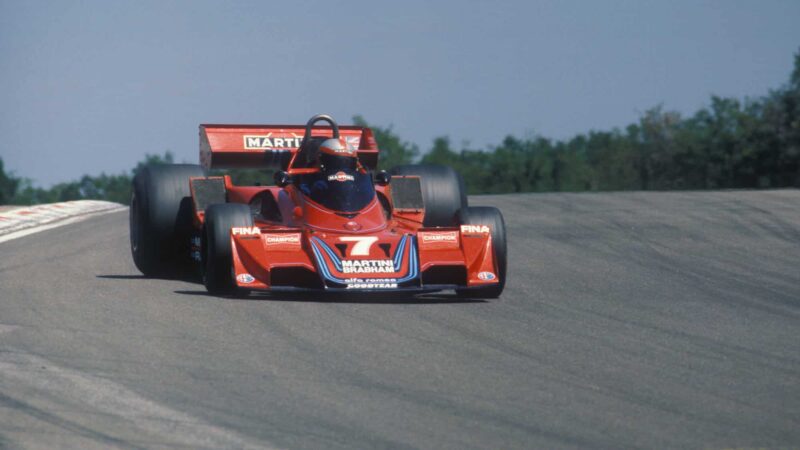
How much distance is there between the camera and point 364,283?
39.6 ft

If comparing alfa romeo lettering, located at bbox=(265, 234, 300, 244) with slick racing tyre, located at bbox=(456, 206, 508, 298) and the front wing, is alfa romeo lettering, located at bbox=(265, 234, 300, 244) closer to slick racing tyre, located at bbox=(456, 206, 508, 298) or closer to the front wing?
the front wing

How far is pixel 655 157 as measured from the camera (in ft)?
294

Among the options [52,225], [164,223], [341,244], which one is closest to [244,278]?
[341,244]

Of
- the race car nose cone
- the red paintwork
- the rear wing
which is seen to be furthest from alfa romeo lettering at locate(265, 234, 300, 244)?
the rear wing

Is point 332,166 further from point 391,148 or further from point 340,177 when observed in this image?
point 391,148

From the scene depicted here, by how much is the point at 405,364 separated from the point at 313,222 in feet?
15.7

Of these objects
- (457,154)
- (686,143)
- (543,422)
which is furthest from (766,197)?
(457,154)

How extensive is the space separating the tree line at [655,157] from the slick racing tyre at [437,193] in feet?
168

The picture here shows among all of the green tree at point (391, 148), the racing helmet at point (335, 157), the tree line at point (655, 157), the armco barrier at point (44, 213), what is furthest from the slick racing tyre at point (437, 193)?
the green tree at point (391, 148)

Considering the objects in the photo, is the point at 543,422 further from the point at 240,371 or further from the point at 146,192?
the point at 146,192

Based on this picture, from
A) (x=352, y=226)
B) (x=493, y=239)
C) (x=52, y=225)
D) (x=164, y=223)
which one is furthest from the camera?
(x=52, y=225)

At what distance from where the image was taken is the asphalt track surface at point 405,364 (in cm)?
684

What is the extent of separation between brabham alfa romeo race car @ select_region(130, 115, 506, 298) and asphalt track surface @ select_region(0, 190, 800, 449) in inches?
12.3

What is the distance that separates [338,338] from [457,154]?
10911 cm
